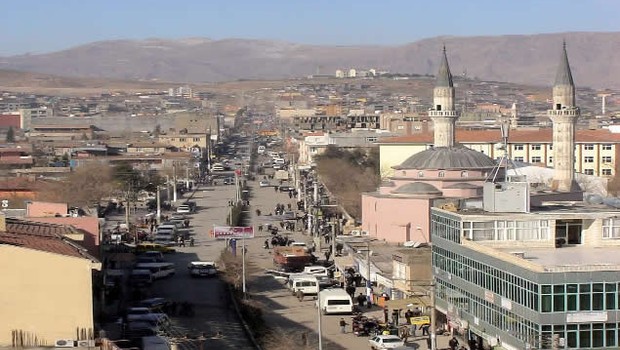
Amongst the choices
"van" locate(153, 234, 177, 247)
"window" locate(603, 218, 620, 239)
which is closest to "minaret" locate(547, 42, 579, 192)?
"van" locate(153, 234, 177, 247)

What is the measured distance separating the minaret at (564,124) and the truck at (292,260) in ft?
35.9

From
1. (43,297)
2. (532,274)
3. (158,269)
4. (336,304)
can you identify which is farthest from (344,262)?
(43,297)

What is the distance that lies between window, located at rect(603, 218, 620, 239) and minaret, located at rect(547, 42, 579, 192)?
18.5 metres

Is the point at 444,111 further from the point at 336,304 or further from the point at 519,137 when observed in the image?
the point at 336,304

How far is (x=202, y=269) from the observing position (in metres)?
33.2

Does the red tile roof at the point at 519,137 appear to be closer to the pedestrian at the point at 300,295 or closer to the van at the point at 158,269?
the van at the point at 158,269

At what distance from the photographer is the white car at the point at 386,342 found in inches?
899

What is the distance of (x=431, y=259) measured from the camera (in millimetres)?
27266

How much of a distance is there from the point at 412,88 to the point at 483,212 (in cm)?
17227

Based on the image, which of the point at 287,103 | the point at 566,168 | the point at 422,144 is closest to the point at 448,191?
the point at 566,168

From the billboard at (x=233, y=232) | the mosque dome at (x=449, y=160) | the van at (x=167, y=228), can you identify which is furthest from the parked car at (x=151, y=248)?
the mosque dome at (x=449, y=160)

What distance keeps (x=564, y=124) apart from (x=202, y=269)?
15.2 m

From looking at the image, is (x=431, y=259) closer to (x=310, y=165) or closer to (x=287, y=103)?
(x=310, y=165)

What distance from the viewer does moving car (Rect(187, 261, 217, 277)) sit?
3298 centimetres
